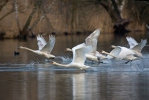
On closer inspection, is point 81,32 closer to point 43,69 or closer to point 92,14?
point 92,14

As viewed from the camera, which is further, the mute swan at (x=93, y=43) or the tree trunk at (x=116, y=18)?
the tree trunk at (x=116, y=18)

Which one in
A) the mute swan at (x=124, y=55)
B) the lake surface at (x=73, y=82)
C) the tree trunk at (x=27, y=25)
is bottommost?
the lake surface at (x=73, y=82)

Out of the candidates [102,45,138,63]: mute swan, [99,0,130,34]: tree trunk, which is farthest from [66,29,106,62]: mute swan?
[99,0,130,34]: tree trunk

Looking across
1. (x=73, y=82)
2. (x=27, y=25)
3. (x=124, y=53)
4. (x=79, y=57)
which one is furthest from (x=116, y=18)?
(x=73, y=82)

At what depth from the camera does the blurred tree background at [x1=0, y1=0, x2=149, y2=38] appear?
1827 inches

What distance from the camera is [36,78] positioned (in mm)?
18688

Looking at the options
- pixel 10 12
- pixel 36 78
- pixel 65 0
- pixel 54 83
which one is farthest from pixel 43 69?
pixel 65 0

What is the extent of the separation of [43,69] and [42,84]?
14.6 feet

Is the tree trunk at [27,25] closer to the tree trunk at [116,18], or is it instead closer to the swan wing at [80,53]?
the tree trunk at [116,18]

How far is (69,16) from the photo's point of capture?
172ft

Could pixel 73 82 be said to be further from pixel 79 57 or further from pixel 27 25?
pixel 27 25

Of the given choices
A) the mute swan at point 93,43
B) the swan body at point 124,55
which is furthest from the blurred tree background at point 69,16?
the swan body at point 124,55

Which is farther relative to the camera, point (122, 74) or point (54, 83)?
point (122, 74)

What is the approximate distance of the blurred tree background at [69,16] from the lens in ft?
152
